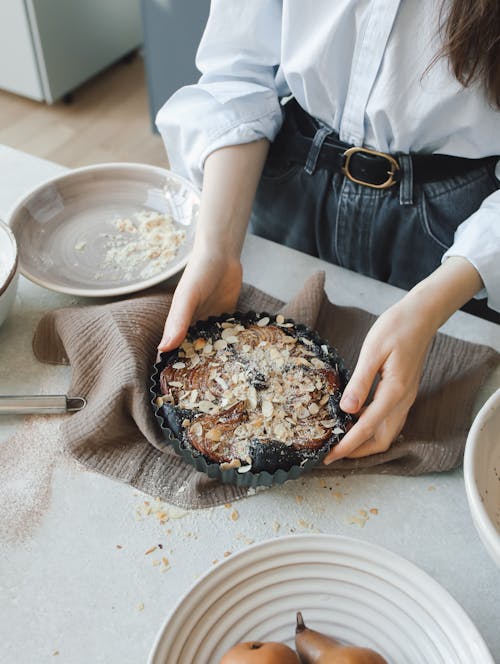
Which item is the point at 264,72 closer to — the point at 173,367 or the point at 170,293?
the point at 170,293

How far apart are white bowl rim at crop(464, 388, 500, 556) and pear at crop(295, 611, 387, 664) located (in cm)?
13

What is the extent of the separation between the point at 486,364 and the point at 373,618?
1.23ft

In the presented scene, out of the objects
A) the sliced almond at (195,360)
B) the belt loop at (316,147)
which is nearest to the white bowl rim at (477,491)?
the sliced almond at (195,360)

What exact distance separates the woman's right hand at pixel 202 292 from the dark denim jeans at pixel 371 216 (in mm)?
231

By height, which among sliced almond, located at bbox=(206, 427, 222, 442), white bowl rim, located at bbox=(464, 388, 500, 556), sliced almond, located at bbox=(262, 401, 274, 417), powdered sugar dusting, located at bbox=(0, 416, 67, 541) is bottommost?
powdered sugar dusting, located at bbox=(0, 416, 67, 541)

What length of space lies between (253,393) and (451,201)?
460 millimetres

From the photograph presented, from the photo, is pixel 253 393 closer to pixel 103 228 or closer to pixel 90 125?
A: pixel 103 228

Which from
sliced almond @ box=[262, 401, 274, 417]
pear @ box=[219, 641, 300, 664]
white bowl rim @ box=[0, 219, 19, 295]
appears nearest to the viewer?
pear @ box=[219, 641, 300, 664]

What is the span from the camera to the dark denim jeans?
1020 mm

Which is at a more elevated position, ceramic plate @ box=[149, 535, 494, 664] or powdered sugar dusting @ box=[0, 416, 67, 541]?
ceramic plate @ box=[149, 535, 494, 664]

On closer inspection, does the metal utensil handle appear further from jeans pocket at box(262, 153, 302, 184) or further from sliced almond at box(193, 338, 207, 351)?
jeans pocket at box(262, 153, 302, 184)

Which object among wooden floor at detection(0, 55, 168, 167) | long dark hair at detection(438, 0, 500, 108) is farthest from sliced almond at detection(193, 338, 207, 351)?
wooden floor at detection(0, 55, 168, 167)

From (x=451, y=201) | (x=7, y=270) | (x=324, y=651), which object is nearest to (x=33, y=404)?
(x=7, y=270)

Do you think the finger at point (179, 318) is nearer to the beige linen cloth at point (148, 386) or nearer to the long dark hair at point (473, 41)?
the beige linen cloth at point (148, 386)
